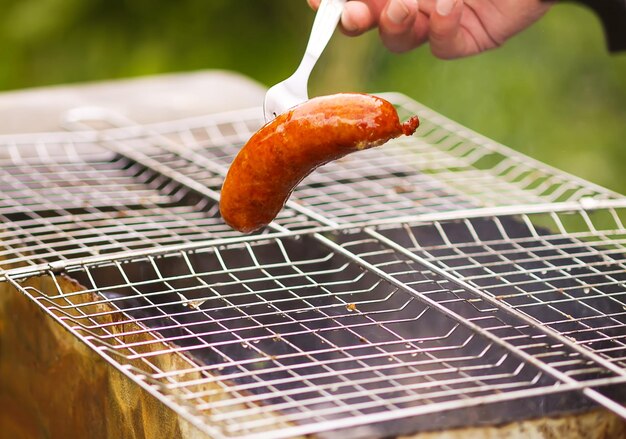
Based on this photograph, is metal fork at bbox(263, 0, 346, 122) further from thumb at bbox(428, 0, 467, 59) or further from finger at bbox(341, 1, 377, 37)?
thumb at bbox(428, 0, 467, 59)

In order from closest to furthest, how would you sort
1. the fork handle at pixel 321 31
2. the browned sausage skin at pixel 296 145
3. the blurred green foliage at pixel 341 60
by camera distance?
the browned sausage skin at pixel 296 145 → the fork handle at pixel 321 31 → the blurred green foliage at pixel 341 60

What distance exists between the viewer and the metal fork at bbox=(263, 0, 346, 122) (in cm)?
204

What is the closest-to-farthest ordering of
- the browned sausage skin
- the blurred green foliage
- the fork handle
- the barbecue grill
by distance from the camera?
the barbecue grill < the browned sausage skin < the fork handle < the blurred green foliage

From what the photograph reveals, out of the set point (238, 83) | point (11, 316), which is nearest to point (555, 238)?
point (11, 316)

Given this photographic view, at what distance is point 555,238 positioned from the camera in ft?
8.16

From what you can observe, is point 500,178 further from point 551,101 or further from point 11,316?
point 551,101

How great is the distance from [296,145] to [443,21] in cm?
75

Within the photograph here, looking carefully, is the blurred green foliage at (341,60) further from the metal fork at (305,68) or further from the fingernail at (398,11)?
the metal fork at (305,68)

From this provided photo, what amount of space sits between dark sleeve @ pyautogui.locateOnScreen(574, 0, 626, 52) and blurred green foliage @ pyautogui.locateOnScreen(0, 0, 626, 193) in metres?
2.85

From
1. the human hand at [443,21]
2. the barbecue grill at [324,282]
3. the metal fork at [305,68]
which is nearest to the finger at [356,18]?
the human hand at [443,21]

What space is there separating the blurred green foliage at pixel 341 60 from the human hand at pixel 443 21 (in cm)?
295


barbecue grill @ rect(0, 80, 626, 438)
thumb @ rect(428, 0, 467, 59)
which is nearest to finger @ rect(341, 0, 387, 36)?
thumb @ rect(428, 0, 467, 59)

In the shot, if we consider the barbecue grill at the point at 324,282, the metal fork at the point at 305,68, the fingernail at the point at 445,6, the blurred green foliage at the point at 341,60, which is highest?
the blurred green foliage at the point at 341,60

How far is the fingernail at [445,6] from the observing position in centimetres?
236
